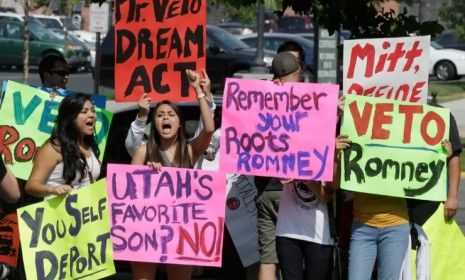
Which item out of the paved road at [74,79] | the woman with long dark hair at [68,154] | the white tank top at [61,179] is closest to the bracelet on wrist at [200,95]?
the woman with long dark hair at [68,154]

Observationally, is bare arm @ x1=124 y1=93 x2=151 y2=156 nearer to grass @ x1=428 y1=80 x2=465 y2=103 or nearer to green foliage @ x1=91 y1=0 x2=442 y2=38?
green foliage @ x1=91 y1=0 x2=442 y2=38

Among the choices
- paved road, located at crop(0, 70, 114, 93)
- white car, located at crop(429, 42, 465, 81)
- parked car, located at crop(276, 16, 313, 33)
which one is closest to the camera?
paved road, located at crop(0, 70, 114, 93)

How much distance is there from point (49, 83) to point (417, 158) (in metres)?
2.85

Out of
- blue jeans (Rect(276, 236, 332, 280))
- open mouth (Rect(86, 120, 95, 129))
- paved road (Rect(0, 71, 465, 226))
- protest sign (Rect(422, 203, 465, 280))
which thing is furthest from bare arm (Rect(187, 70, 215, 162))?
paved road (Rect(0, 71, 465, 226))

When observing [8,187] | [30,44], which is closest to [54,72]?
[8,187]

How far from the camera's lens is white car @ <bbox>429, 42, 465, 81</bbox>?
125 ft

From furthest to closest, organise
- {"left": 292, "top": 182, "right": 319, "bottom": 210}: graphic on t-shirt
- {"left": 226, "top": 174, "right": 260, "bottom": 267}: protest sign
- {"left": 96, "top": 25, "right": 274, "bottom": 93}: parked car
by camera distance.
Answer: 1. {"left": 96, "top": 25, "right": 274, "bottom": 93}: parked car
2. {"left": 226, "top": 174, "right": 260, "bottom": 267}: protest sign
3. {"left": 292, "top": 182, "right": 319, "bottom": 210}: graphic on t-shirt

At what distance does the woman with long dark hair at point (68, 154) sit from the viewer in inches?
280

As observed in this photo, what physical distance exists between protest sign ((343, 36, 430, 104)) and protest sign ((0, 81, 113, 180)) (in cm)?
163

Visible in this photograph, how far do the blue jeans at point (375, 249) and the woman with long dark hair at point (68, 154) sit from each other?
5.17ft

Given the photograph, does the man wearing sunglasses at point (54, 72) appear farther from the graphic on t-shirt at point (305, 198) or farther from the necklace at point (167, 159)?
the graphic on t-shirt at point (305, 198)

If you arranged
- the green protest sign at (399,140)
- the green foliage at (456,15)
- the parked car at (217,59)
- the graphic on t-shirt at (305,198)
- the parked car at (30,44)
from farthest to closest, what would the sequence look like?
the parked car at (30,44) → the green foliage at (456,15) → the parked car at (217,59) → the graphic on t-shirt at (305,198) → the green protest sign at (399,140)

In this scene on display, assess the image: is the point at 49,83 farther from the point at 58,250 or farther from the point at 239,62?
the point at 239,62

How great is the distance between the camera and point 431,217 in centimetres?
719
